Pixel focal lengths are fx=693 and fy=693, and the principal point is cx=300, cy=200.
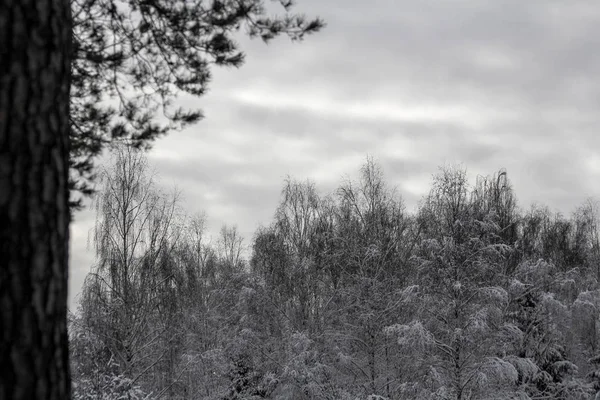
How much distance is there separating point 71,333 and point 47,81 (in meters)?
14.7

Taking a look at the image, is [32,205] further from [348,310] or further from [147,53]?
[348,310]

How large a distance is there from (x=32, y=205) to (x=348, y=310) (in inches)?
897

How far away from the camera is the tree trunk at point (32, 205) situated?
1899 mm

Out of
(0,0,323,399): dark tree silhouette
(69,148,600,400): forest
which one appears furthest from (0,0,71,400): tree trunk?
(69,148,600,400): forest

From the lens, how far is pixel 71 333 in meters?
15.7

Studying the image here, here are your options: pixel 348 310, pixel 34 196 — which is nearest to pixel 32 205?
pixel 34 196

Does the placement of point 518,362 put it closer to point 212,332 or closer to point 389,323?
point 389,323

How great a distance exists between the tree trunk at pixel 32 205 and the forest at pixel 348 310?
10653mm

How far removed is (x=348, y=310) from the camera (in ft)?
79.7

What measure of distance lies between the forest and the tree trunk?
10.7 meters

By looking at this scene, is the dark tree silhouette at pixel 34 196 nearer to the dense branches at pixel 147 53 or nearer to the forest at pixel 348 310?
the dense branches at pixel 147 53

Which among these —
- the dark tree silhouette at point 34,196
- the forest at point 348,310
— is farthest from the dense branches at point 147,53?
the forest at point 348,310

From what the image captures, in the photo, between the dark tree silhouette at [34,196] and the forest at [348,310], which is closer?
the dark tree silhouette at [34,196]

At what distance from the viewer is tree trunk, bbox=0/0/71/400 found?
1899 millimetres
